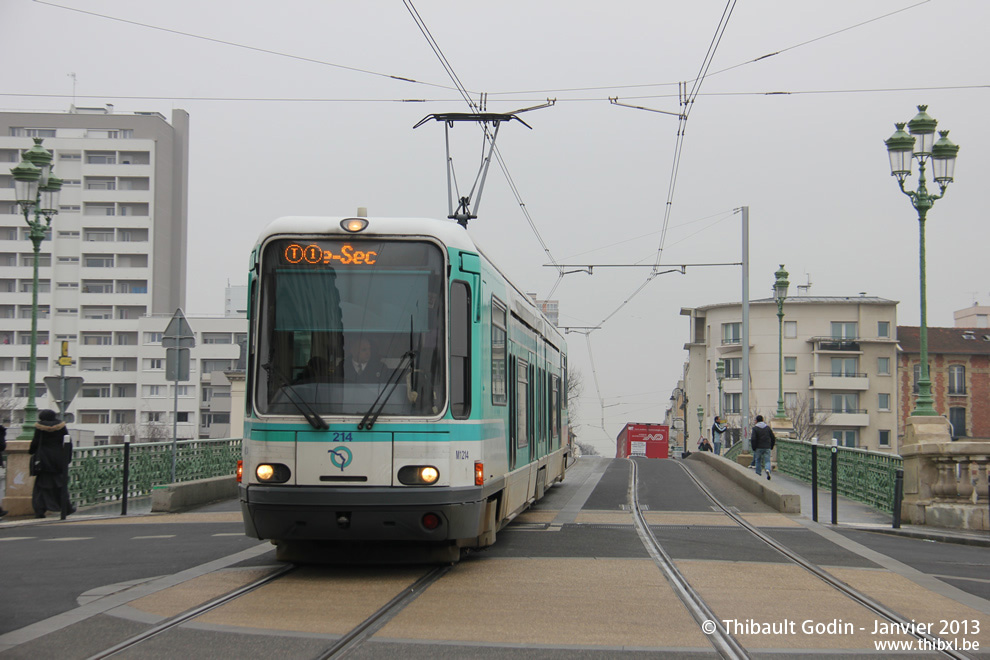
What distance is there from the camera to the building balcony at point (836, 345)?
2977 inches

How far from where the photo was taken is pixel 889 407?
75375mm

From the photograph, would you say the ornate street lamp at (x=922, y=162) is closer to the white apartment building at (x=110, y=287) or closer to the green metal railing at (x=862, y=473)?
the green metal railing at (x=862, y=473)

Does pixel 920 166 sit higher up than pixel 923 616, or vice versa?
pixel 920 166

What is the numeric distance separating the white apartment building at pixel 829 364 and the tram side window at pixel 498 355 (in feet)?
216

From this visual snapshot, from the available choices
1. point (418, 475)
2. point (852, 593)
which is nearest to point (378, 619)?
point (418, 475)

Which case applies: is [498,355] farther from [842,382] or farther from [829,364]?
[829,364]

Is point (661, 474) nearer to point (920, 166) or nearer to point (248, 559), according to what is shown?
point (920, 166)

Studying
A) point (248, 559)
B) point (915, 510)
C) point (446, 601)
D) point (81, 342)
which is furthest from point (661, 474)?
point (81, 342)

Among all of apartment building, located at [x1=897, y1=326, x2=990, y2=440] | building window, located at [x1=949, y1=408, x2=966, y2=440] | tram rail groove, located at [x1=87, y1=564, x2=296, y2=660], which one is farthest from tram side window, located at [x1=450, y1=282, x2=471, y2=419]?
building window, located at [x1=949, y1=408, x2=966, y2=440]

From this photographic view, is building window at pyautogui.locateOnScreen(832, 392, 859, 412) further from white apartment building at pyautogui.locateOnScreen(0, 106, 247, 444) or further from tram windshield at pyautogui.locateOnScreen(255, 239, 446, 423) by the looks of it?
tram windshield at pyautogui.locateOnScreen(255, 239, 446, 423)

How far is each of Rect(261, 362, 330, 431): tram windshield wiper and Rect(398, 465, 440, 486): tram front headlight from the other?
0.74 metres

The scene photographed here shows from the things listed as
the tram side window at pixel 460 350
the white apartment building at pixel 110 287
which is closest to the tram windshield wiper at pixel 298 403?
the tram side window at pixel 460 350

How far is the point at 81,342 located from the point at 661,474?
222 ft

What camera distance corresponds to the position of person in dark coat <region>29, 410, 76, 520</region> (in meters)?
14.4
